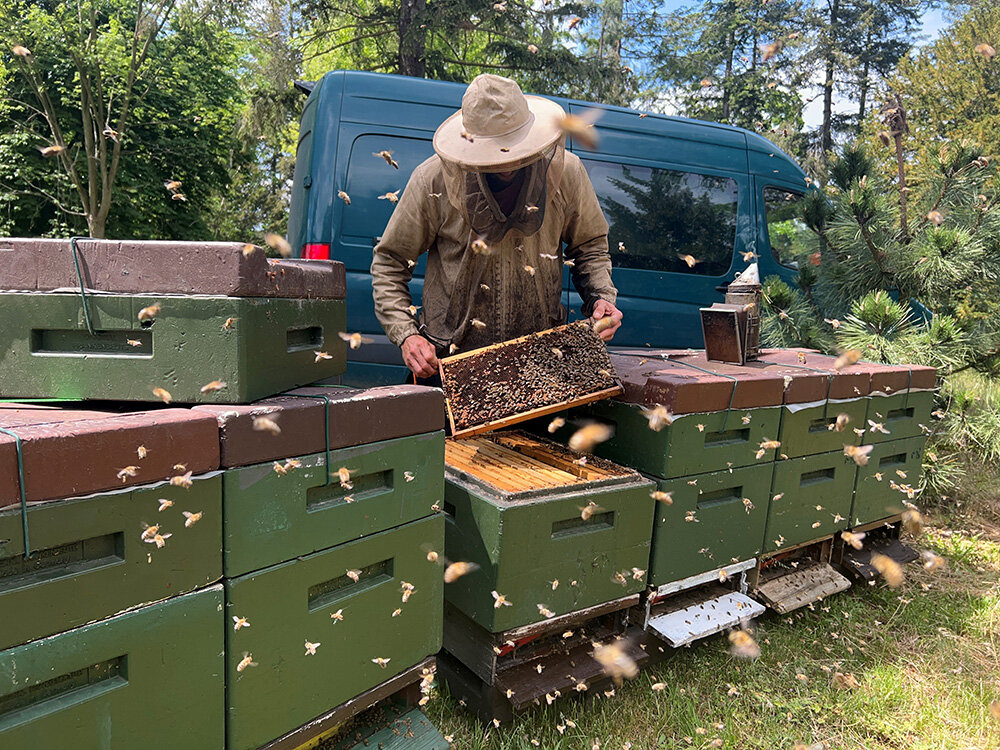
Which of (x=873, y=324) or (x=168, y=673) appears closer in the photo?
(x=168, y=673)

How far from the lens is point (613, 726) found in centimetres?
232

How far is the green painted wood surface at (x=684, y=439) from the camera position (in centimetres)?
239

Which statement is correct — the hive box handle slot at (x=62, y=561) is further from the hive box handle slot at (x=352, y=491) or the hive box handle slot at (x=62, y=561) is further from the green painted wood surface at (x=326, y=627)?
the hive box handle slot at (x=352, y=491)

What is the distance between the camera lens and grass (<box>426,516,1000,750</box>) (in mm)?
2305

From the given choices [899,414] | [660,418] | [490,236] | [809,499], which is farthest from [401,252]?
[899,414]

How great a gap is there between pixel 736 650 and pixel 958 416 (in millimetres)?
2258

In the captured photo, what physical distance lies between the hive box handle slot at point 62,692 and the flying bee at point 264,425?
20.0 inches

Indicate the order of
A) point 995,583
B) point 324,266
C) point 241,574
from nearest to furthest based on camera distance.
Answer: point 241,574 → point 324,266 → point 995,583

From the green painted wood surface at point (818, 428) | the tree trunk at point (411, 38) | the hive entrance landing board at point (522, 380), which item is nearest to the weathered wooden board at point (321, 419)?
the hive entrance landing board at point (522, 380)

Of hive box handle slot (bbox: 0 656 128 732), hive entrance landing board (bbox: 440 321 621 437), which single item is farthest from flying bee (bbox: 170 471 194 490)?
hive entrance landing board (bbox: 440 321 621 437)

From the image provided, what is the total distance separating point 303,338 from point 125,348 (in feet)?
1.51

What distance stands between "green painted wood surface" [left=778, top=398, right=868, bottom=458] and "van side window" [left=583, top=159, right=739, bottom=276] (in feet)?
6.72

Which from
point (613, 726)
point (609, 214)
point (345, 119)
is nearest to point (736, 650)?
point (613, 726)

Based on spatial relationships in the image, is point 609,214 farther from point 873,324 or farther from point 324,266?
point 324,266
